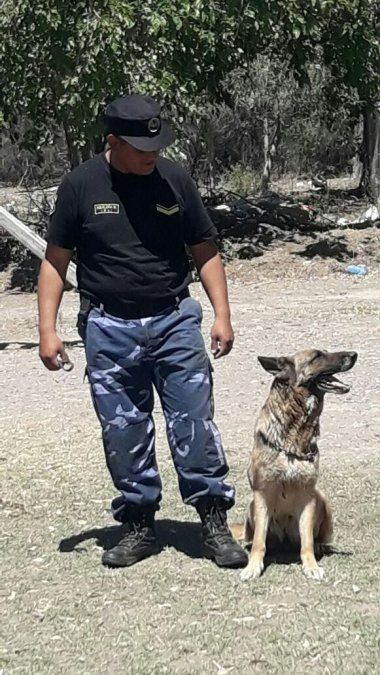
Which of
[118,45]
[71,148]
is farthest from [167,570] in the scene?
[71,148]

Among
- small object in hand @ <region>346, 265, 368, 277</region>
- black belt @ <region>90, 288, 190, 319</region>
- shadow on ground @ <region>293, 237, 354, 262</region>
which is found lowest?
shadow on ground @ <region>293, 237, 354, 262</region>

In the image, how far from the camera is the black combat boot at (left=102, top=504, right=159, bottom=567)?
450 centimetres

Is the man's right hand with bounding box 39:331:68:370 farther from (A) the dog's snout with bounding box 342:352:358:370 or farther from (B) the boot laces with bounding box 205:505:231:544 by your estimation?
(A) the dog's snout with bounding box 342:352:358:370

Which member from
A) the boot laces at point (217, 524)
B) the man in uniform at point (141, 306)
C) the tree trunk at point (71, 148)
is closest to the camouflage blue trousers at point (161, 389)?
the man in uniform at point (141, 306)

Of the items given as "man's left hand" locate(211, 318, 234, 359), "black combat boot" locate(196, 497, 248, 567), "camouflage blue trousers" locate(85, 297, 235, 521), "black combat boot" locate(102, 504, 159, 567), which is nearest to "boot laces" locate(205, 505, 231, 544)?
"black combat boot" locate(196, 497, 248, 567)

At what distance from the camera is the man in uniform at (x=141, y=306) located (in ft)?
13.8

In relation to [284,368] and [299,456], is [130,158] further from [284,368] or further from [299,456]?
[299,456]

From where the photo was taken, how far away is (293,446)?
4.22 metres

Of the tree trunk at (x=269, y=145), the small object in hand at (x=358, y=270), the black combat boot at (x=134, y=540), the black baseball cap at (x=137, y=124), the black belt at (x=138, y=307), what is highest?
the black baseball cap at (x=137, y=124)

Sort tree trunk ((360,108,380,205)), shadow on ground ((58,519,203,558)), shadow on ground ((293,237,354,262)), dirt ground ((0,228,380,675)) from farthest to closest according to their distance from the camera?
tree trunk ((360,108,380,205))
shadow on ground ((293,237,354,262))
shadow on ground ((58,519,203,558))
dirt ground ((0,228,380,675))

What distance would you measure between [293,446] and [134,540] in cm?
88

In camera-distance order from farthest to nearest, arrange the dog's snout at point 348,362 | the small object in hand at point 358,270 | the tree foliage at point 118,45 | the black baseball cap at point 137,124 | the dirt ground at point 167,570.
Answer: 1. the small object in hand at point 358,270
2. the tree foliage at point 118,45
3. the dog's snout at point 348,362
4. the black baseball cap at point 137,124
5. the dirt ground at point 167,570

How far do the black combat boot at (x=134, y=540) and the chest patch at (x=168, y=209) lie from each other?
1277mm

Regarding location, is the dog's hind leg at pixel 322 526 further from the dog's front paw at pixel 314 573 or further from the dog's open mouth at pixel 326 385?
the dog's open mouth at pixel 326 385
